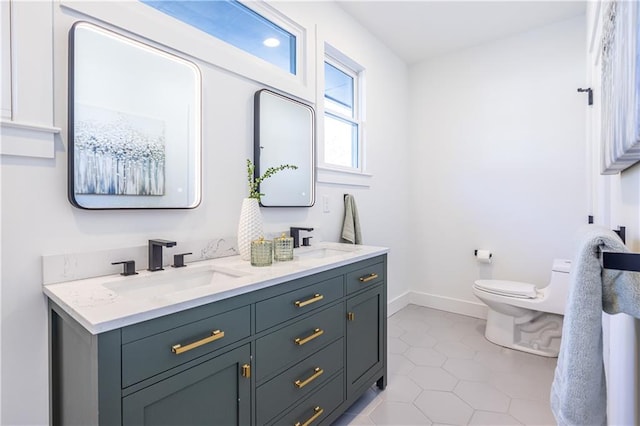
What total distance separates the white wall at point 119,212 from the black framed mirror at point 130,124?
0.04 m

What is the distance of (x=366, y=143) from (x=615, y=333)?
7.56 feet

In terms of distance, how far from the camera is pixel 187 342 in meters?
0.95

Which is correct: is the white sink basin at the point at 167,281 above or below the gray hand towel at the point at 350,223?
below

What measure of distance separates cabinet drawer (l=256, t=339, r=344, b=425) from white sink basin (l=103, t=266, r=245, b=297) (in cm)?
44

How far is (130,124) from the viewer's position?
1314 mm

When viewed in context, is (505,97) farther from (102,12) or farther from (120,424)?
(120,424)

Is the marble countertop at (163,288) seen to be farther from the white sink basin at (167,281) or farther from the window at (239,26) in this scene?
the window at (239,26)

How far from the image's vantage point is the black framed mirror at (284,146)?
1.86 metres

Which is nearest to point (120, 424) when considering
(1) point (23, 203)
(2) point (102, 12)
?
(1) point (23, 203)

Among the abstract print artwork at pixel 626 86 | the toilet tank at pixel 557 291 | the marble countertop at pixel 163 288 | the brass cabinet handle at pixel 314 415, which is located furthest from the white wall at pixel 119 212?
the abstract print artwork at pixel 626 86

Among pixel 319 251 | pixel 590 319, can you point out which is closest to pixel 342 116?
pixel 319 251

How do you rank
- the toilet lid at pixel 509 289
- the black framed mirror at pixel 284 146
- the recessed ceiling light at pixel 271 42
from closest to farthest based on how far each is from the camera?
1. the black framed mirror at pixel 284 146
2. the recessed ceiling light at pixel 271 42
3. the toilet lid at pixel 509 289

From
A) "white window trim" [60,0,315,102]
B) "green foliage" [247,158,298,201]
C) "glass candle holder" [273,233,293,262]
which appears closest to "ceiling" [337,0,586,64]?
"white window trim" [60,0,315,102]

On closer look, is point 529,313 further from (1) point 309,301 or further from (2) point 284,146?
(2) point 284,146
